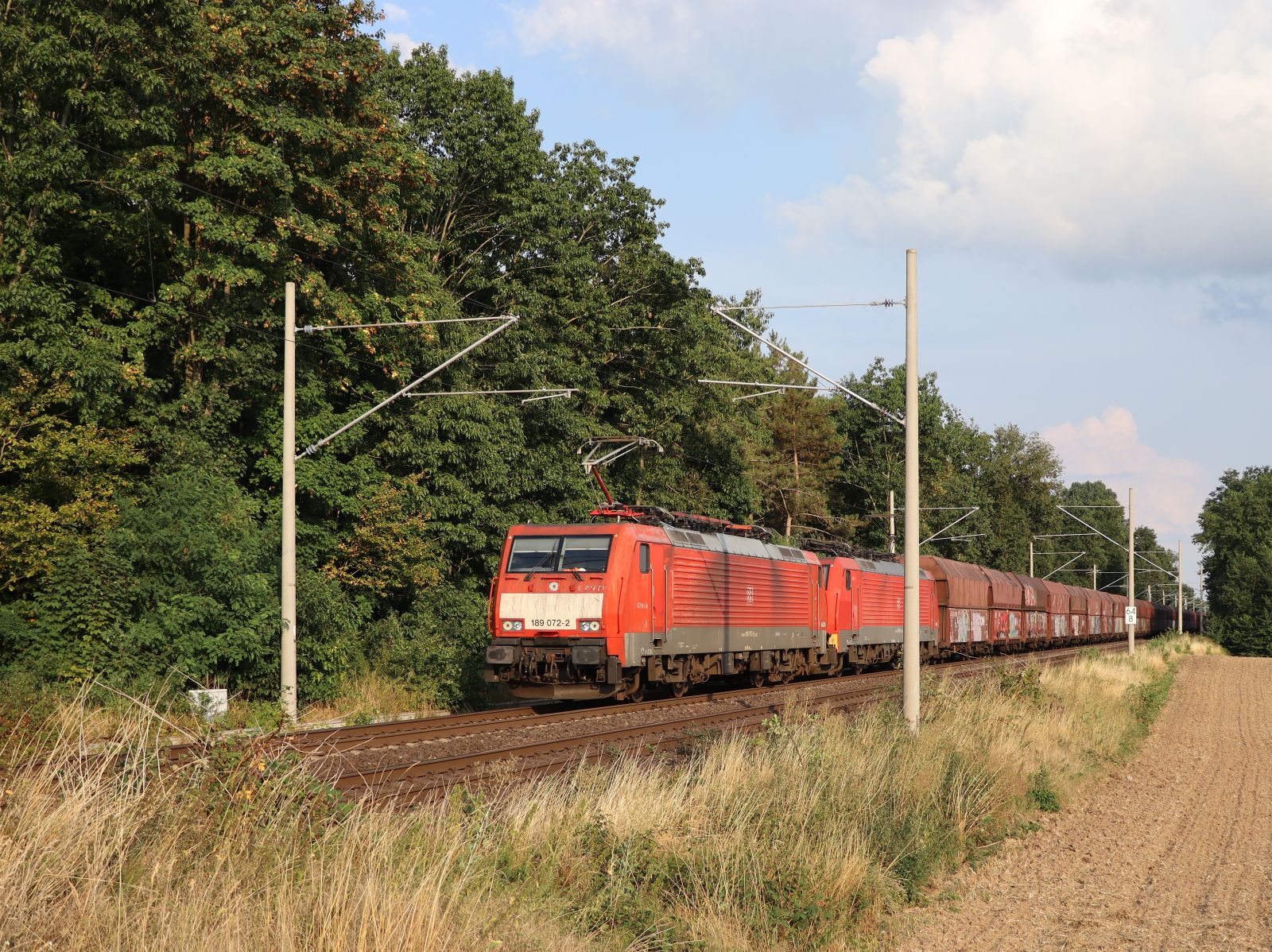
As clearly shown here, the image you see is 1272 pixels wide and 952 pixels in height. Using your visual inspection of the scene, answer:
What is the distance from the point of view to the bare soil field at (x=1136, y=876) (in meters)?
8.82

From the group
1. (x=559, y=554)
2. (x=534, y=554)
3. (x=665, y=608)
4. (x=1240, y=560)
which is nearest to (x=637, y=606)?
(x=665, y=608)

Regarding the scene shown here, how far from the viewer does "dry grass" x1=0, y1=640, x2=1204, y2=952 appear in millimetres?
5586

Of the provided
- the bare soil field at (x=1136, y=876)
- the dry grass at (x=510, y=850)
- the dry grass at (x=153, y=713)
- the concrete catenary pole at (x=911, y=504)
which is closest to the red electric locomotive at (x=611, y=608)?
the dry grass at (x=153, y=713)

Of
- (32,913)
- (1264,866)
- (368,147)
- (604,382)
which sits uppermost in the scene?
(368,147)

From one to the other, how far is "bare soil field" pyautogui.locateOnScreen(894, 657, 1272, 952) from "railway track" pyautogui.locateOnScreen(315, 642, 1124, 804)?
146 inches

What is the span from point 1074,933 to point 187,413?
63.2ft

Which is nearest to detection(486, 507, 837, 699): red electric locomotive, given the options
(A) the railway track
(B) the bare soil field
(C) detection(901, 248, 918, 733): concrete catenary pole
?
(A) the railway track

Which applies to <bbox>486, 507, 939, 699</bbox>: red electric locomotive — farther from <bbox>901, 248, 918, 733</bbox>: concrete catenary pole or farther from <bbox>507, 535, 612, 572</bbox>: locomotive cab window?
<bbox>901, 248, 918, 733</bbox>: concrete catenary pole

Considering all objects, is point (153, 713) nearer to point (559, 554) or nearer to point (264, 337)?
point (559, 554)

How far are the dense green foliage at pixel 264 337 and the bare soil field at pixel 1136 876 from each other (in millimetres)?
12361

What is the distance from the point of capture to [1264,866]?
1124cm

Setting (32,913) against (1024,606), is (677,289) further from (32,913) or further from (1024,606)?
(32,913)

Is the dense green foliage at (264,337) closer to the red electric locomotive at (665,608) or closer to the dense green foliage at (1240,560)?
the red electric locomotive at (665,608)

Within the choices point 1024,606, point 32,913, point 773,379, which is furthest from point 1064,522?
point 32,913
